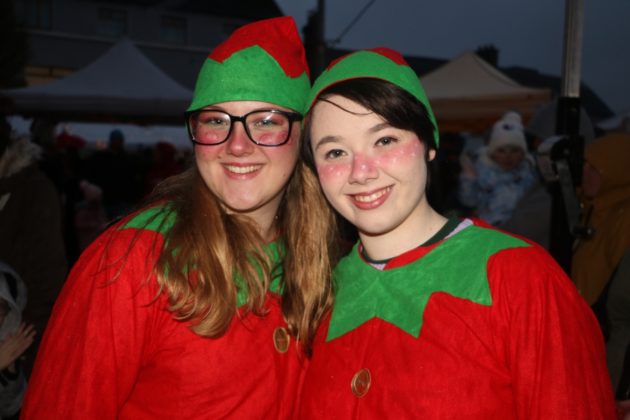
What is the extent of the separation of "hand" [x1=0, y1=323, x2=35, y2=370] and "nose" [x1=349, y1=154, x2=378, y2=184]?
79.7 inches

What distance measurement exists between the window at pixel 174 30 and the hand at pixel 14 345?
1021 inches

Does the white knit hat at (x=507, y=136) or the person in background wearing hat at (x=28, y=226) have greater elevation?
the white knit hat at (x=507, y=136)

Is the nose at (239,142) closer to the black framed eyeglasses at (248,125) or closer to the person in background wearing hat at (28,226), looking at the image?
the black framed eyeglasses at (248,125)

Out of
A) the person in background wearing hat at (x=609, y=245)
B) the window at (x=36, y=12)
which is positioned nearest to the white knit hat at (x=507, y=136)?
the person in background wearing hat at (x=609, y=245)

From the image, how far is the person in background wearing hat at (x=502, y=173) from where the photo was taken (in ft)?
19.1

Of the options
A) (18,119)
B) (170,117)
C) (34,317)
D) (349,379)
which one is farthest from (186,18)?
(349,379)

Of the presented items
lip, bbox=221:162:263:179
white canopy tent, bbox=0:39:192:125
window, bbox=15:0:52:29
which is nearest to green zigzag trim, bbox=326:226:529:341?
lip, bbox=221:162:263:179

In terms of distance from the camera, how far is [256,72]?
204 centimetres

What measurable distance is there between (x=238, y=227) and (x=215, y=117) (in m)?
0.41

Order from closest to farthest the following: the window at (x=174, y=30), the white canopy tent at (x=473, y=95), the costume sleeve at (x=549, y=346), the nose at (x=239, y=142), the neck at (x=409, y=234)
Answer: the costume sleeve at (x=549, y=346)
the neck at (x=409, y=234)
the nose at (x=239, y=142)
the white canopy tent at (x=473, y=95)
the window at (x=174, y=30)

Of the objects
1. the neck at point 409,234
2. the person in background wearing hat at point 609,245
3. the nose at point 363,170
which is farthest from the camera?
the person in background wearing hat at point 609,245

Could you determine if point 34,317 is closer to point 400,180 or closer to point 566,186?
point 400,180

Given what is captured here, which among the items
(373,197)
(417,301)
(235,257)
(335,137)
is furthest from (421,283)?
(235,257)

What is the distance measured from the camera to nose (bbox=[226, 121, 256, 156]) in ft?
6.50
